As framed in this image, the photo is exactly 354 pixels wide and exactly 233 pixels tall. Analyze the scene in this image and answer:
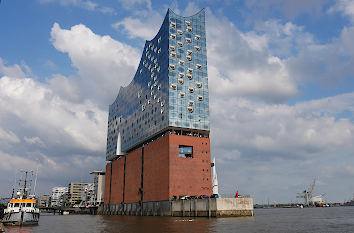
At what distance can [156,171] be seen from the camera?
9969 centimetres

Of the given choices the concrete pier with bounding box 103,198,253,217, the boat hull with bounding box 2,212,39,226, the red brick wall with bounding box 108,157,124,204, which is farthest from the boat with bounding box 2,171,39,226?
the red brick wall with bounding box 108,157,124,204

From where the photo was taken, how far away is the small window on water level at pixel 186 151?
95363 mm

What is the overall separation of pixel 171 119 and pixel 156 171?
17492 mm

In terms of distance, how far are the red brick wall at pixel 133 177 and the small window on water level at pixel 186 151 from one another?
25857 millimetres

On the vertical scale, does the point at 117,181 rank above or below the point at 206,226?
above

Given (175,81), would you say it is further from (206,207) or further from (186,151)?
(206,207)

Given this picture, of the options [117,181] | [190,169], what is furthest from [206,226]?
[117,181]

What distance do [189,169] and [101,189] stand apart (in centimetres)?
10620

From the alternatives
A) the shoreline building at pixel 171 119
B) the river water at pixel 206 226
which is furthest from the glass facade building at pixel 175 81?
the river water at pixel 206 226

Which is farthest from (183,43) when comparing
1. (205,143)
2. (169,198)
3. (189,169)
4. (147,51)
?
(169,198)

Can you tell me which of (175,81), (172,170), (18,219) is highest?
(175,81)

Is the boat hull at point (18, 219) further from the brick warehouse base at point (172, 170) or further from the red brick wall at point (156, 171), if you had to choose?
the red brick wall at point (156, 171)

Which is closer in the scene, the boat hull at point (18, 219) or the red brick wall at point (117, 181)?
the boat hull at point (18, 219)

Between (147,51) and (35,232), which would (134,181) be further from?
(35,232)
